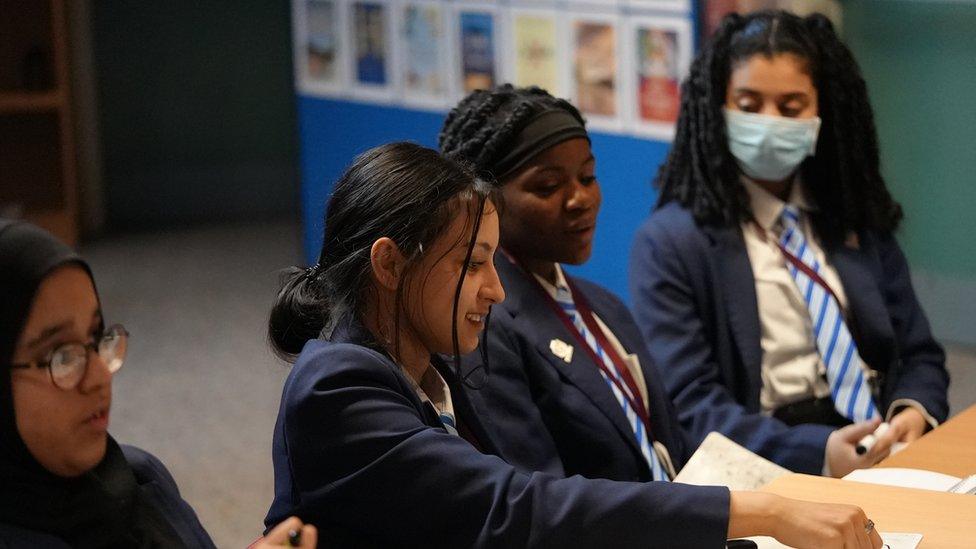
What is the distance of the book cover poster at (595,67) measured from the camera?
4836 millimetres

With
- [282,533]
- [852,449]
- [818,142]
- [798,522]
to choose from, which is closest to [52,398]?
[282,533]

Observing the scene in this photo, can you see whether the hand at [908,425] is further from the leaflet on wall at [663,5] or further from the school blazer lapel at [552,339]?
the leaflet on wall at [663,5]

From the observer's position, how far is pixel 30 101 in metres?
7.09

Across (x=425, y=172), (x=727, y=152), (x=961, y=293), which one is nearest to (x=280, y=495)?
(x=425, y=172)

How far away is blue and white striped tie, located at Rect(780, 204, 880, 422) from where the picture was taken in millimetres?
2920

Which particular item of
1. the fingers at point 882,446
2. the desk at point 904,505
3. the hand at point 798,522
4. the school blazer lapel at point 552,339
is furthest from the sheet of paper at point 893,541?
the fingers at point 882,446

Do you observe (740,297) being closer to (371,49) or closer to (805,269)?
(805,269)

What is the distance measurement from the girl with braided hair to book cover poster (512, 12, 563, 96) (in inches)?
92.6

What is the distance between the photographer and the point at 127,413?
4910mm

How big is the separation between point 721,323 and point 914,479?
30.4 inches

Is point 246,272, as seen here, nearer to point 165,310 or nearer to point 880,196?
point 165,310

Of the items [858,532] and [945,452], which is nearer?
[858,532]

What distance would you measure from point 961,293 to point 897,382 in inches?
80.4

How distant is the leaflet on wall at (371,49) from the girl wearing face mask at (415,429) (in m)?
3.95
